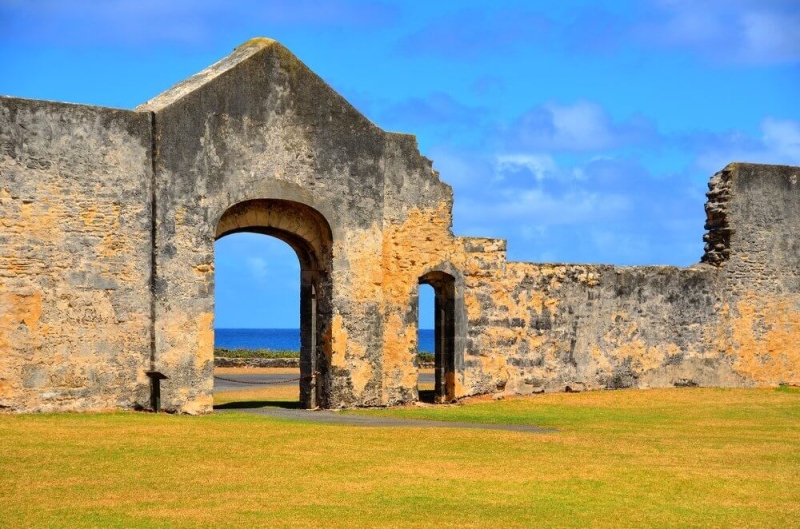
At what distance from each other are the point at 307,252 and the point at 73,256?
4.46 m

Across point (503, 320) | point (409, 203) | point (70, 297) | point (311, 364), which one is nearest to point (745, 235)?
point (503, 320)

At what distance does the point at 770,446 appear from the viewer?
15.1 m

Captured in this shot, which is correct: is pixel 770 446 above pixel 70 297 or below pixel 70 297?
below

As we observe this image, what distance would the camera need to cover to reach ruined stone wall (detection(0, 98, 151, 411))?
53.6 feet

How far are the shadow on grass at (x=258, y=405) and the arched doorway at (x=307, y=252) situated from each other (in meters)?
0.60

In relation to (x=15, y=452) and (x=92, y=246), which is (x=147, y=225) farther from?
(x=15, y=452)

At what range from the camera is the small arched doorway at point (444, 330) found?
21000 millimetres

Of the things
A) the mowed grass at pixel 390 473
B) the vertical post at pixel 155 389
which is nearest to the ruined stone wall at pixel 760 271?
the mowed grass at pixel 390 473

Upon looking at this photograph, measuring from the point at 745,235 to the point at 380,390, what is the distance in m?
9.66

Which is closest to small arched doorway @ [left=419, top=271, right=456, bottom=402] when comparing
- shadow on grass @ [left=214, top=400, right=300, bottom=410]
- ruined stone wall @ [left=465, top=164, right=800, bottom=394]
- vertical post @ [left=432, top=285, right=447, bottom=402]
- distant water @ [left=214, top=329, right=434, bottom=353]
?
vertical post @ [left=432, top=285, right=447, bottom=402]

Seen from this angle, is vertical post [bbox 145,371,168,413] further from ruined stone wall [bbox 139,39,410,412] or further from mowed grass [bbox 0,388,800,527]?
mowed grass [bbox 0,388,800,527]

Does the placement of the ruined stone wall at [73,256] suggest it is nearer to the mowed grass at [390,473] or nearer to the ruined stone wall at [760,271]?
the mowed grass at [390,473]

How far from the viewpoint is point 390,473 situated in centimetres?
1198

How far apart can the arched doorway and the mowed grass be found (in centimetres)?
208
